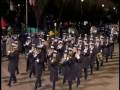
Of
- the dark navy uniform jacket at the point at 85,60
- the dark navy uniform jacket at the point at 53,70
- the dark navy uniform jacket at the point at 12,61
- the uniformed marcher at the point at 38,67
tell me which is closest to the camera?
the dark navy uniform jacket at the point at 53,70

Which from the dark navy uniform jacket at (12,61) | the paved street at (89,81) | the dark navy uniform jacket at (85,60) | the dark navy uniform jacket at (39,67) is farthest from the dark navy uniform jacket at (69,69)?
the dark navy uniform jacket at (85,60)

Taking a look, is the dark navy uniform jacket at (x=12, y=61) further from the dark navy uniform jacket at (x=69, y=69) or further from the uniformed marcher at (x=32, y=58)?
the dark navy uniform jacket at (x=69, y=69)

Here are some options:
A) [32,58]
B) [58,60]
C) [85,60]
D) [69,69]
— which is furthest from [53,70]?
[85,60]

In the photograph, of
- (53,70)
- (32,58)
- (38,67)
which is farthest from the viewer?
(32,58)

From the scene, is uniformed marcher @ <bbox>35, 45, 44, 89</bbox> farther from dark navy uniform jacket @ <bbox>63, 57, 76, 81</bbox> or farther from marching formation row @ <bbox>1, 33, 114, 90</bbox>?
dark navy uniform jacket @ <bbox>63, 57, 76, 81</bbox>

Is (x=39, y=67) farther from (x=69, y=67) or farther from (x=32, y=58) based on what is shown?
(x=32, y=58)

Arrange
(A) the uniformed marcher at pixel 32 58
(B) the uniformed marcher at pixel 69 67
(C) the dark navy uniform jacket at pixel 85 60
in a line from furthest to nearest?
(C) the dark navy uniform jacket at pixel 85 60
(A) the uniformed marcher at pixel 32 58
(B) the uniformed marcher at pixel 69 67

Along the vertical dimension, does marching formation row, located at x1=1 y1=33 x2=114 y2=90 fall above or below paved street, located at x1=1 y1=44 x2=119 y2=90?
above

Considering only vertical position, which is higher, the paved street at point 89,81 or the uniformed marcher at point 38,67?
the uniformed marcher at point 38,67

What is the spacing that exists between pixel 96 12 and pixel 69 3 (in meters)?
16.6

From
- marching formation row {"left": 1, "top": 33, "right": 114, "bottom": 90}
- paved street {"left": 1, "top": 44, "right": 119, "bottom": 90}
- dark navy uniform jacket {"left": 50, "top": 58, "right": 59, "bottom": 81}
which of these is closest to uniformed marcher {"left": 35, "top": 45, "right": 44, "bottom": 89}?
marching formation row {"left": 1, "top": 33, "right": 114, "bottom": 90}

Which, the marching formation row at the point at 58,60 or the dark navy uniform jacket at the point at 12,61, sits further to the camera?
the dark navy uniform jacket at the point at 12,61

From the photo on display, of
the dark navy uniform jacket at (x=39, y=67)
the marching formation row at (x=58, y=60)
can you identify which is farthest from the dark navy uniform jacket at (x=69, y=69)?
the dark navy uniform jacket at (x=39, y=67)

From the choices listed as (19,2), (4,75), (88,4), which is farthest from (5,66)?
(88,4)
